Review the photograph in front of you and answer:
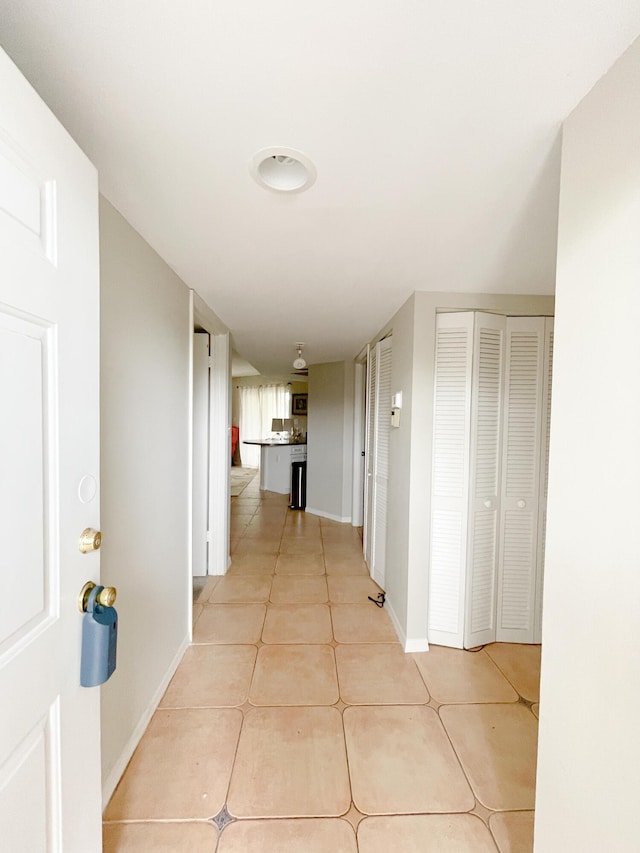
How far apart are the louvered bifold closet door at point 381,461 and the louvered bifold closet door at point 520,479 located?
0.84m

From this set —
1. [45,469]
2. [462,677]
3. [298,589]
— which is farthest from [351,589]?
[45,469]

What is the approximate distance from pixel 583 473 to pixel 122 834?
181 cm

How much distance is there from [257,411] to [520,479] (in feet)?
25.3

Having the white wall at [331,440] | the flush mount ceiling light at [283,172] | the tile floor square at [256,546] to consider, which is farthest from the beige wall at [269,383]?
the flush mount ceiling light at [283,172]

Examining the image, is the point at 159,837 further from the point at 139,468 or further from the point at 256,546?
the point at 256,546

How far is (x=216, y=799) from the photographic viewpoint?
4.40ft

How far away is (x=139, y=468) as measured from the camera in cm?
157

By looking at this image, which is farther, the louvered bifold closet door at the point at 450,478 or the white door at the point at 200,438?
the white door at the point at 200,438

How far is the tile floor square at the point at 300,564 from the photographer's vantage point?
335 cm

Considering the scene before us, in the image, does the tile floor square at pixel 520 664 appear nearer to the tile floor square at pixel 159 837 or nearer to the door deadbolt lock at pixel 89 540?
the tile floor square at pixel 159 837

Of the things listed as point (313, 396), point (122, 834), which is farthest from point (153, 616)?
point (313, 396)

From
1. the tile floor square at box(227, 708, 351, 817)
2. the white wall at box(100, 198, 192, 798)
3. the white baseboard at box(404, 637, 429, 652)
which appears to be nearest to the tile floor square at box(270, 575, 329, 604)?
the white baseboard at box(404, 637, 429, 652)

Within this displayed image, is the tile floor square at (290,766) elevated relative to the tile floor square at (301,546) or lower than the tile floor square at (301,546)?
elevated

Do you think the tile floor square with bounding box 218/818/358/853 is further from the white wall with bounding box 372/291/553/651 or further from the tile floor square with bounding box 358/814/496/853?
the white wall with bounding box 372/291/553/651
